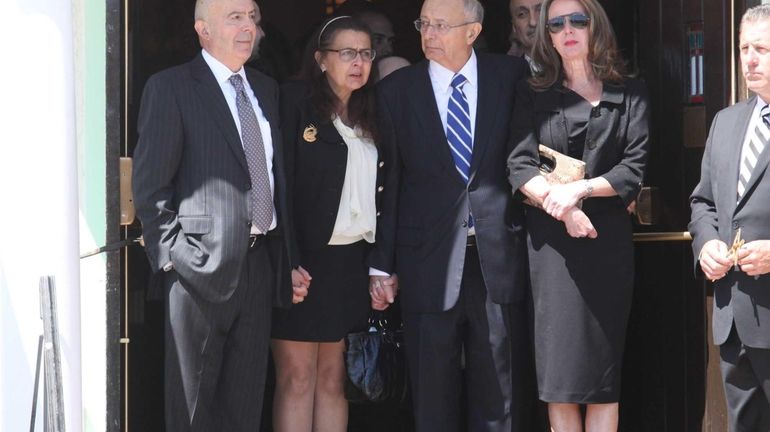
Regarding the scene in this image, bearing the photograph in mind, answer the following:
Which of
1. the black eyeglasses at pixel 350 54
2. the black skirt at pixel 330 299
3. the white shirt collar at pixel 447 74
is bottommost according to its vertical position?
the black skirt at pixel 330 299

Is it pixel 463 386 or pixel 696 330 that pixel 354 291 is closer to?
pixel 463 386

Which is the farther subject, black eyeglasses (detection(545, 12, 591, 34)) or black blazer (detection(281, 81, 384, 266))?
black blazer (detection(281, 81, 384, 266))

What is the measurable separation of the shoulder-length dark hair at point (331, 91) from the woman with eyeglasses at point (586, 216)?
595 mm

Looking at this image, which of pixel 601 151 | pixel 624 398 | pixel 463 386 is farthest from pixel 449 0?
pixel 624 398

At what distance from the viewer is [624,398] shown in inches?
218

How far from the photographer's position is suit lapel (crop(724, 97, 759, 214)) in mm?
4445

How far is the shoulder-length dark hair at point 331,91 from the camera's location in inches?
195

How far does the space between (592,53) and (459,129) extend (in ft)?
1.84

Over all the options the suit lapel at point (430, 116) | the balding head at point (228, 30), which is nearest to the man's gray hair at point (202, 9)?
the balding head at point (228, 30)

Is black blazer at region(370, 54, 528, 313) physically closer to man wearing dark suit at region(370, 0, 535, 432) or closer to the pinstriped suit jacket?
man wearing dark suit at region(370, 0, 535, 432)

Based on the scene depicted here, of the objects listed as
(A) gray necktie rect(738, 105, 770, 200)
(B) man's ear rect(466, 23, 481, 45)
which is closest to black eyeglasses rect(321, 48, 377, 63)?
(B) man's ear rect(466, 23, 481, 45)

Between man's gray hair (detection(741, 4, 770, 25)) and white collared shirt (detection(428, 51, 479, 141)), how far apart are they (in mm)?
1014

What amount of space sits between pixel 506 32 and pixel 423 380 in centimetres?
240

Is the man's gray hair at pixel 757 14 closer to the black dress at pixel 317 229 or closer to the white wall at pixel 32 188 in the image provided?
the black dress at pixel 317 229
